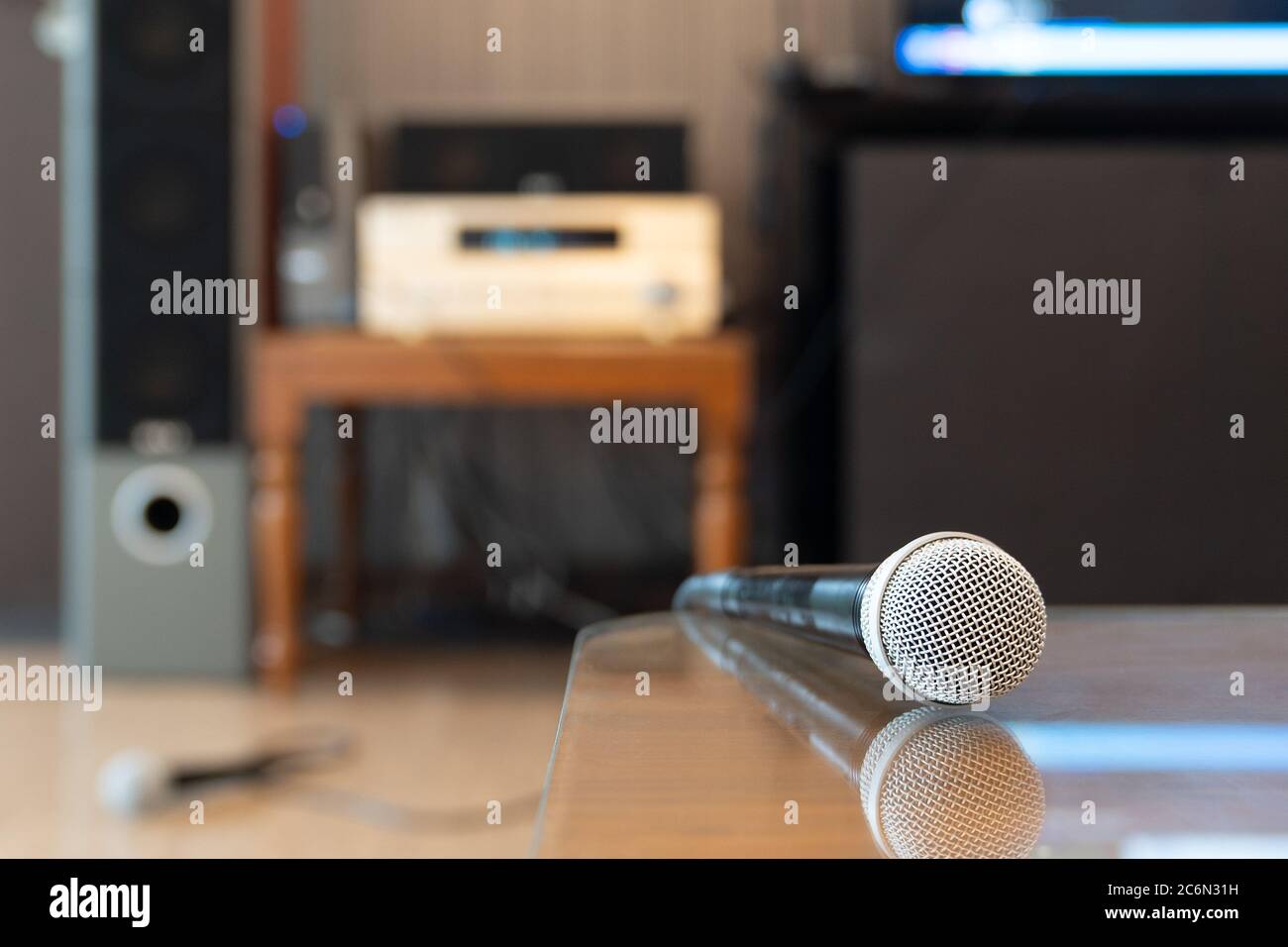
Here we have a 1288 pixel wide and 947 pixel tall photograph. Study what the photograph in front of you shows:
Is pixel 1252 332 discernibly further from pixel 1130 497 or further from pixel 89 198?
pixel 89 198

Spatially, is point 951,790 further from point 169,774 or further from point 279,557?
point 279,557

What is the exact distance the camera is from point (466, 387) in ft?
6.21

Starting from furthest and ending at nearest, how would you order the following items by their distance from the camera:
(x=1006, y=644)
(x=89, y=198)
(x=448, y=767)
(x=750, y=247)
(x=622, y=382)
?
(x=750, y=247) → (x=89, y=198) → (x=622, y=382) → (x=448, y=767) → (x=1006, y=644)

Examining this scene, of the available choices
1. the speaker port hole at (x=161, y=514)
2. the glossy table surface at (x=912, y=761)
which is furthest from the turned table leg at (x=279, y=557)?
the glossy table surface at (x=912, y=761)

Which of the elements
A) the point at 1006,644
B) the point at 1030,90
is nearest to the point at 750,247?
the point at 1030,90

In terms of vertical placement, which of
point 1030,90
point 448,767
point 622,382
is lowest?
point 448,767

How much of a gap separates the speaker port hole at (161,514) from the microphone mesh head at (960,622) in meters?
1.79

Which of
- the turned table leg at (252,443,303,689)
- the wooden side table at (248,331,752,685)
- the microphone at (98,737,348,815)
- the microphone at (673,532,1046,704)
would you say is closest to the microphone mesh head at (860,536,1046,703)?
the microphone at (673,532,1046,704)

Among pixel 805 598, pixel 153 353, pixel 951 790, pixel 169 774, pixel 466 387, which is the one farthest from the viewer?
pixel 153 353

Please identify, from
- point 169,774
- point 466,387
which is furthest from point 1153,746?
point 466,387

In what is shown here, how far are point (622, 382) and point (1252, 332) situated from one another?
99cm

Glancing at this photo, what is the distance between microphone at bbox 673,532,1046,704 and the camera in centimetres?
40

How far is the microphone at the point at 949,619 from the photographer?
15.7 inches

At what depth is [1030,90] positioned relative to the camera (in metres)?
2.05
